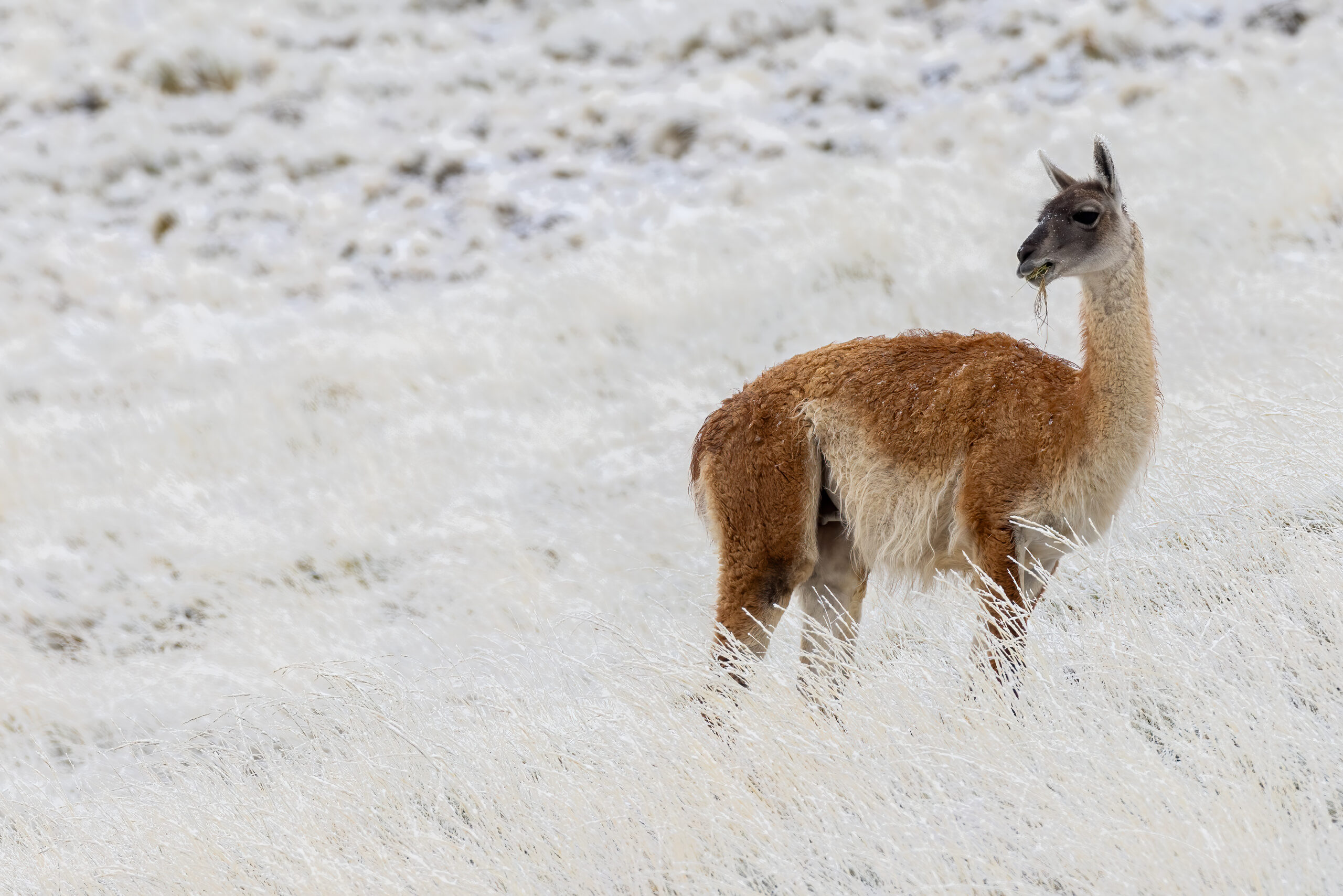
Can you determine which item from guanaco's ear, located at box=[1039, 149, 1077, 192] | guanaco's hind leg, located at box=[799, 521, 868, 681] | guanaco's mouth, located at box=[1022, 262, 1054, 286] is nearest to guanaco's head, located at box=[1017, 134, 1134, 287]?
guanaco's mouth, located at box=[1022, 262, 1054, 286]

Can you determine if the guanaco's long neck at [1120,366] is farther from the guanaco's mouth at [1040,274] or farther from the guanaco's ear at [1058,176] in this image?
the guanaco's ear at [1058,176]

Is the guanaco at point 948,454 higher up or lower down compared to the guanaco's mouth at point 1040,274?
lower down

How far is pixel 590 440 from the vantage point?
33.9 feet

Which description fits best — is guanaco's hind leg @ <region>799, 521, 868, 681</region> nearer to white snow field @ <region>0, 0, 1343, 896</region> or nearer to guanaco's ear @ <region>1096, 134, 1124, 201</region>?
white snow field @ <region>0, 0, 1343, 896</region>

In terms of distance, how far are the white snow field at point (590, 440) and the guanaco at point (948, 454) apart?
310 mm

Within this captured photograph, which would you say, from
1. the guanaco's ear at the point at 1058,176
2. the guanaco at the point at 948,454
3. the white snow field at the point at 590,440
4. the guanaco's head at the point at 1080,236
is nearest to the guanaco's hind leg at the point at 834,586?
the guanaco at the point at 948,454

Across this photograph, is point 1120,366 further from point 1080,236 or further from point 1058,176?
point 1058,176

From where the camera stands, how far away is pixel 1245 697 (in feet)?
10.8

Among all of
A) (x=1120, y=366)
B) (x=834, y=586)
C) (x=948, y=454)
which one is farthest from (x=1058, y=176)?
(x=834, y=586)

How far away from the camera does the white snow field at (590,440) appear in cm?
346

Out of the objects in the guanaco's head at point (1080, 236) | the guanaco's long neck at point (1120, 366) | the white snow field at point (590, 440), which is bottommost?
the white snow field at point (590, 440)

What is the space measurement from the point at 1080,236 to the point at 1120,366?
0.48 metres

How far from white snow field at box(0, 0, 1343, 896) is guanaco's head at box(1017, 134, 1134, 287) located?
1.11 metres

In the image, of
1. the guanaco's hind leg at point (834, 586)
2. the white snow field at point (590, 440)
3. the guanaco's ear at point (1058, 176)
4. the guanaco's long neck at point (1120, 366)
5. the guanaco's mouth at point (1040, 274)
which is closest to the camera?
the white snow field at point (590, 440)
